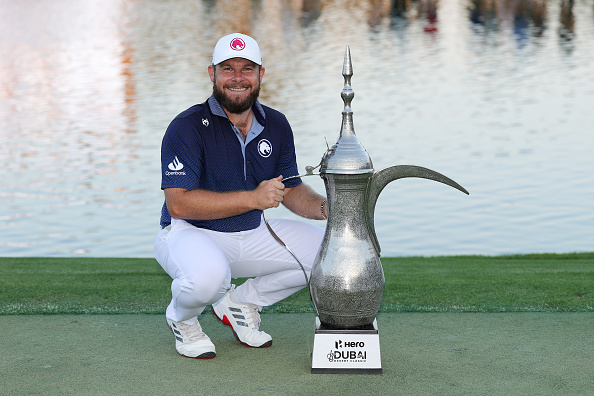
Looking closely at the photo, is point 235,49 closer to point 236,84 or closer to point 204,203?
point 236,84

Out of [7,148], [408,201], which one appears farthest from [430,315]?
[7,148]

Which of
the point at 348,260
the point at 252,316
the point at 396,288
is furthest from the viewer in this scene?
the point at 396,288

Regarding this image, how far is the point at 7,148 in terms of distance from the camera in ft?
49.6

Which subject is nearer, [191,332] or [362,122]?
[191,332]

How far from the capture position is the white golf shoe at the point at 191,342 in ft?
13.7

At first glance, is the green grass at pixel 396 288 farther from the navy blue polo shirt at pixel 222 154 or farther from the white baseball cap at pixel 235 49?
the white baseball cap at pixel 235 49

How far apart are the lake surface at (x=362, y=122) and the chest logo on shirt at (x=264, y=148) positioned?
199 inches

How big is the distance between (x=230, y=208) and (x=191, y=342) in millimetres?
680

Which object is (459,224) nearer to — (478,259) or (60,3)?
(478,259)

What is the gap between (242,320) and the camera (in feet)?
14.6

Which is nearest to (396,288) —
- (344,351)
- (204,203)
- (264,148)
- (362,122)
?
(264,148)

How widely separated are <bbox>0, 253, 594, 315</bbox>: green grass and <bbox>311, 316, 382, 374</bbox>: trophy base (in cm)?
109

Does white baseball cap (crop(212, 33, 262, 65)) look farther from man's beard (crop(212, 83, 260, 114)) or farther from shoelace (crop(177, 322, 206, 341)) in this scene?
shoelace (crop(177, 322, 206, 341))

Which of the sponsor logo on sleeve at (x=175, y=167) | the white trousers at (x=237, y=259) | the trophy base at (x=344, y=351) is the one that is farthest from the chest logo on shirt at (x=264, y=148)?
the trophy base at (x=344, y=351)
